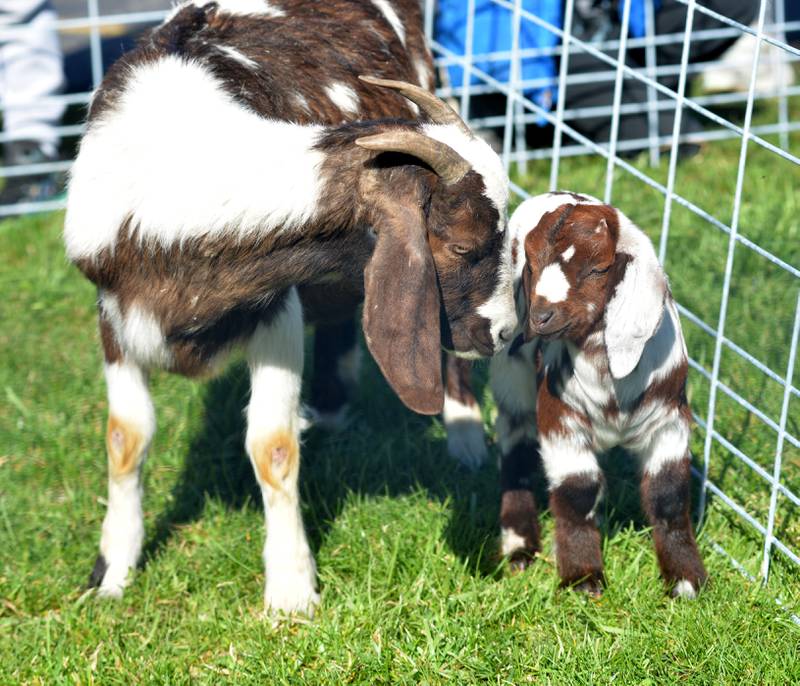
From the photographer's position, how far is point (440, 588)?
3486 millimetres

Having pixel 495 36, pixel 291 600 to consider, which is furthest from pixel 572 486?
pixel 495 36

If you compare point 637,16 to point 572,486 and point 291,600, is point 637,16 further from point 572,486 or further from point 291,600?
point 291,600

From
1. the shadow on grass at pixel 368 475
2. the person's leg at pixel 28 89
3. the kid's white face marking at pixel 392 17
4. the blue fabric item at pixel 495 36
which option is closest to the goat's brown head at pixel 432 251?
the shadow on grass at pixel 368 475

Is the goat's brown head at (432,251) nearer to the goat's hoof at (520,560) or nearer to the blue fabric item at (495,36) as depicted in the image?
the goat's hoof at (520,560)

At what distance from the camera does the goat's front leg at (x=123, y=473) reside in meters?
3.69

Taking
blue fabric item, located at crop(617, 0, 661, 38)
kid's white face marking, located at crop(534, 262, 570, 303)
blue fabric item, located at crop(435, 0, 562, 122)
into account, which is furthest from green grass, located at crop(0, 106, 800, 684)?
blue fabric item, located at crop(617, 0, 661, 38)

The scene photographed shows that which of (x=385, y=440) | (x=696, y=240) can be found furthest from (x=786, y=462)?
(x=696, y=240)

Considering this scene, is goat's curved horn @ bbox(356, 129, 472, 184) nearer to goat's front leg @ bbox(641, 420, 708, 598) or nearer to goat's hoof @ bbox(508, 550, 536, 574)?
goat's front leg @ bbox(641, 420, 708, 598)

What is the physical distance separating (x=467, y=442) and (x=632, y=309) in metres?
1.35

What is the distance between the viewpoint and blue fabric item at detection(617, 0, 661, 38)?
6.48m

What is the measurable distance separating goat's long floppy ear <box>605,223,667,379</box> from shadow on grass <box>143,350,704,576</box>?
776 mm

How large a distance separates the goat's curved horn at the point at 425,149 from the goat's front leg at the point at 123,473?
1129mm

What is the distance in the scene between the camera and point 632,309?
3.02 m

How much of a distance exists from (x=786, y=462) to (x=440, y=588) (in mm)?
1235
